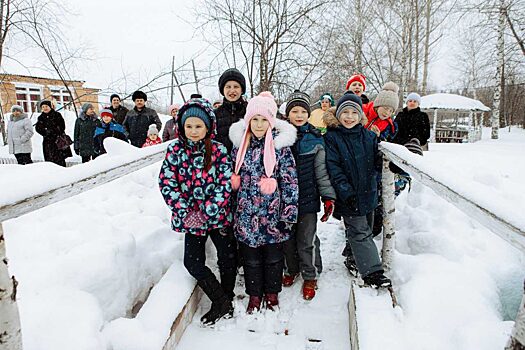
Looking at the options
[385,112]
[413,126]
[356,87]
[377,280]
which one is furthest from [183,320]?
[413,126]

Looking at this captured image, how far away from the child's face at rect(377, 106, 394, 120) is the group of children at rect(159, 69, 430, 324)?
0.50 metres

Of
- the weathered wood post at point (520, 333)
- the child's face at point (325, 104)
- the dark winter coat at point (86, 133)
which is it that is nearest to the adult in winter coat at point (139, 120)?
the dark winter coat at point (86, 133)

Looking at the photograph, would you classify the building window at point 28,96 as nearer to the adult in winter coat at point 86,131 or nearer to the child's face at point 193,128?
the adult in winter coat at point 86,131

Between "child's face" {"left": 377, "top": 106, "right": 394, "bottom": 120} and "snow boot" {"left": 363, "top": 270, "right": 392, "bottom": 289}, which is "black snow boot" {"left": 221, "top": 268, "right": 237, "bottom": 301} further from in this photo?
"child's face" {"left": 377, "top": 106, "right": 394, "bottom": 120}

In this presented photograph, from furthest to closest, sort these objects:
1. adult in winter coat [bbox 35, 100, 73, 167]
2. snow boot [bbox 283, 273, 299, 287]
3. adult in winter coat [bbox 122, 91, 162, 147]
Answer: adult in winter coat [bbox 35, 100, 73, 167], adult in winter coat [bbox 122, 91, 162, 147], snow boot [bbox 283, 273, 299, 287]

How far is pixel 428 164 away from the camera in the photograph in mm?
2258

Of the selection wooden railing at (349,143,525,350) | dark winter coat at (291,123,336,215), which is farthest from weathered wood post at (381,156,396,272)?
dark winter coat at (291,123,336,215)

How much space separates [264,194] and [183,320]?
1.15 metres

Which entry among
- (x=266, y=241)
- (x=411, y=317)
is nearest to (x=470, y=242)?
(x=411, y=317)

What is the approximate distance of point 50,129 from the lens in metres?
7.84

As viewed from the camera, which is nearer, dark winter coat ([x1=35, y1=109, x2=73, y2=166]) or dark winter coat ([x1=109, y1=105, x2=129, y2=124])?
dark winter coat ([x1=109, y1=105, x2=129, y2=124])

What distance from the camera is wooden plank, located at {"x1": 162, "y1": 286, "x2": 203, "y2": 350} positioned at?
2.47 m

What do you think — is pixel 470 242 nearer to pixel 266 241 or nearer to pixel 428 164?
pixel 428 164

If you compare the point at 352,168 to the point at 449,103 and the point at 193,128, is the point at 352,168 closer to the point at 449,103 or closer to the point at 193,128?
the point at 193,128
